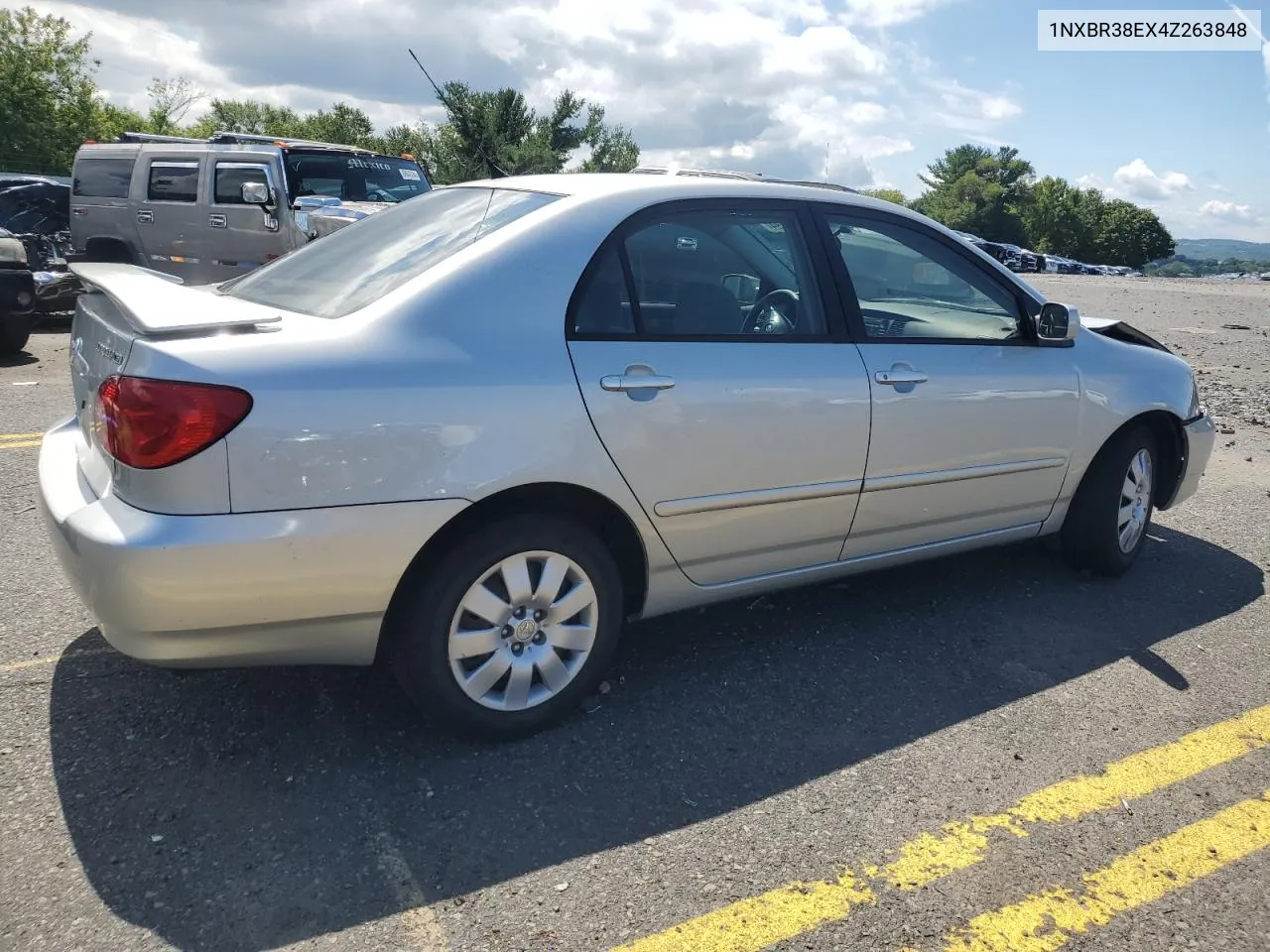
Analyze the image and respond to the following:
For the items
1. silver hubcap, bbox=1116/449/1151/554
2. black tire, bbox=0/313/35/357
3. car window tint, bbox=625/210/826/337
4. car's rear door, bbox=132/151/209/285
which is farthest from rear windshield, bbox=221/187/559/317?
car's rear door, bbox=132/151/209/285

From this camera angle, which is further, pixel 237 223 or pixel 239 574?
pixel 237 223

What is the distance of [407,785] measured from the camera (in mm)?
2730

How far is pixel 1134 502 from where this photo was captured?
4531 millimetres

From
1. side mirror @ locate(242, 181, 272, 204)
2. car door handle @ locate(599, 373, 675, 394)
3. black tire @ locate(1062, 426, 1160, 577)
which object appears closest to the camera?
car door handle @ locate(599, 373, 675, 394)

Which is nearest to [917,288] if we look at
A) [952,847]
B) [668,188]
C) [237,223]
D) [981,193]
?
[668,188]

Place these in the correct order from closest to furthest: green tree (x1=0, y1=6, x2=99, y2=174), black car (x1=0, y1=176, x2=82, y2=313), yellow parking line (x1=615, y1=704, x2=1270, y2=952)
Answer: yellow parking line (x1=615, y1=704, x2=1270, y2=952)
black car (x1=0, y1=176, x2=82, y2=313)
green tree (x1=0, y1=6, x2=99, y2=174)

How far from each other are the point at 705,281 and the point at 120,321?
1.77 metres

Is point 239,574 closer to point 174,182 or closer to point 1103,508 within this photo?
point 1103,508

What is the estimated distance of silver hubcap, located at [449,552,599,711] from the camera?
281 cm

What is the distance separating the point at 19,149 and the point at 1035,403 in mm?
40838

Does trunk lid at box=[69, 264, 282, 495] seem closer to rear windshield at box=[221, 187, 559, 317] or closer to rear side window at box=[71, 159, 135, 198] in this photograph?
rear windshield at box=[221, 187, 559, 317]

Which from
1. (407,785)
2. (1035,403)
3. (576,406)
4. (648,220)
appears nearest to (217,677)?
(407,785)

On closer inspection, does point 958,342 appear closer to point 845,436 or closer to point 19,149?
point 845,436

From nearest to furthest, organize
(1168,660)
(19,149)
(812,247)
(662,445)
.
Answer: (662,445)
(812,247)
(1168,660)
(19,149)
